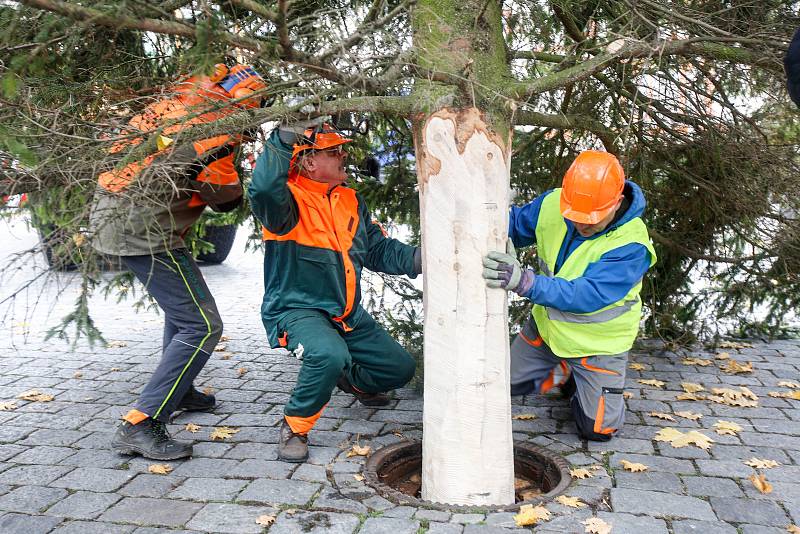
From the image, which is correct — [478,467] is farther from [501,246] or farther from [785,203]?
[785,203]

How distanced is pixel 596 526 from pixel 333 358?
5.03 feet

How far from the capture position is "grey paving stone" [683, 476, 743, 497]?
3580mm

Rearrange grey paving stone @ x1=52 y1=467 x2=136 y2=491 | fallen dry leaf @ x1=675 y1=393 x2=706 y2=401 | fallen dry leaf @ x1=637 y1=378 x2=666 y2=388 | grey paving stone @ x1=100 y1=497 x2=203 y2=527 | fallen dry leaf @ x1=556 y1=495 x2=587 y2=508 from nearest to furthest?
grey paving stone @ x1=100 y1=497 x2=203 y2=527 < fallen dry leaf @ x1=556 y1=495 x2=587 y2=508 < grey paving stone @ x1=52 y1=467 x2=136 y2=491 < fallen dry leaf @ x1=675 y1=393 x2=706 y2=401 < fallen dry leaf @ x1=637 y1=378 x2=666 y2=388

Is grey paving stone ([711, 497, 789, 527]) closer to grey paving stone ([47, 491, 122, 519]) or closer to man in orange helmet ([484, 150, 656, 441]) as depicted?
man in orange helmet ([484, 150, 656, 441])

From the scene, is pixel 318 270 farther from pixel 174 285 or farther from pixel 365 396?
pixel 365 396

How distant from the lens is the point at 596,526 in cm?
324

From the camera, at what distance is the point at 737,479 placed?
Answer: 3754 millimetres

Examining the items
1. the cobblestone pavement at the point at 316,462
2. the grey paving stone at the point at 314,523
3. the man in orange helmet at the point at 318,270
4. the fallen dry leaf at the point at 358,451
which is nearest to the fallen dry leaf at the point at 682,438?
the cobblestone pavement at the point at 316,462

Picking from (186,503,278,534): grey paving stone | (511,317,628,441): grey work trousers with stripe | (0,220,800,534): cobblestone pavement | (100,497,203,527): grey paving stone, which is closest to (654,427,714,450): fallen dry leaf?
(0,220,800,534): cobblestone pavement

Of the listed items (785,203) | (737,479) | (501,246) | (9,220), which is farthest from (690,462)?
(9,220)

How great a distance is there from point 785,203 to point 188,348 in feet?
12.7

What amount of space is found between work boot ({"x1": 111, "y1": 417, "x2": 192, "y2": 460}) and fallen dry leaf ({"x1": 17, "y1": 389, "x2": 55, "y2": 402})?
1.23 meters

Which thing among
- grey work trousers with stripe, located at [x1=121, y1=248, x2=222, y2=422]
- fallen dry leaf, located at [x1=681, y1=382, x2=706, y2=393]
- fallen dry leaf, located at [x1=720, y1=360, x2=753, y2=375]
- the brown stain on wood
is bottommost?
fallen dry leaf, located at [x1=681, y1=382, x2=706, y2=393]

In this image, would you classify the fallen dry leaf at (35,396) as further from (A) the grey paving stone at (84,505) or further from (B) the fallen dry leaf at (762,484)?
(B) the fallen dry leaf at (762,484)
